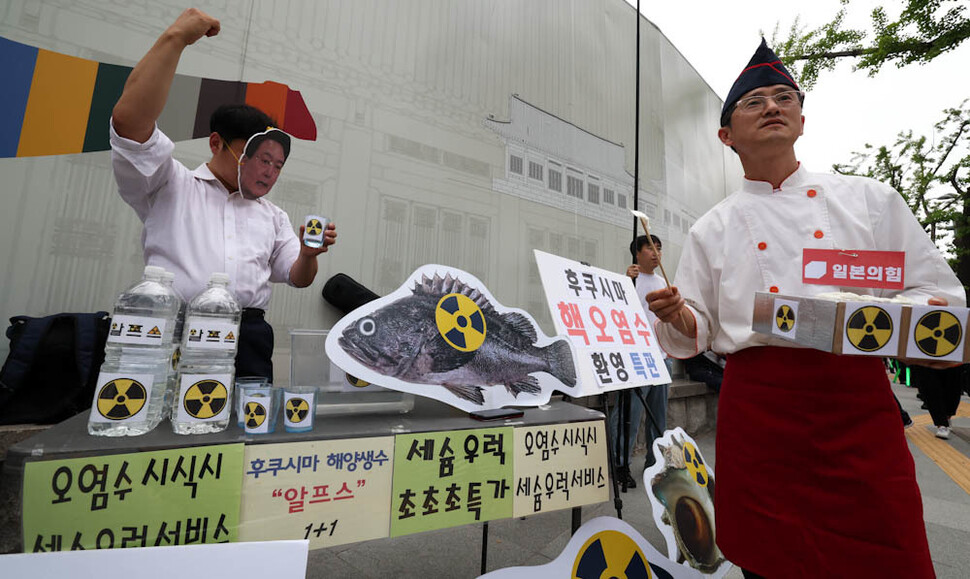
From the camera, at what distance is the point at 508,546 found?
2113 mm

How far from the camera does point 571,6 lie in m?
4.46

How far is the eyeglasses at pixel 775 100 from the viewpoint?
114 centimetres

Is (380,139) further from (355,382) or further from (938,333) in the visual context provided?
(938,333)

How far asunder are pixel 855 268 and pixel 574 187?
147 inches

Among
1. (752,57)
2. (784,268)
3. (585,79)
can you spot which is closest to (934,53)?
(585,79)

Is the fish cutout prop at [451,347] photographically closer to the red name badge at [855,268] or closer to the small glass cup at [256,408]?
the small glass cup at [256,408]

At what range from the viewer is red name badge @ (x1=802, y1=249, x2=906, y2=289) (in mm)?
849

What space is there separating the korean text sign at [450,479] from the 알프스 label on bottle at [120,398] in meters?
0.51

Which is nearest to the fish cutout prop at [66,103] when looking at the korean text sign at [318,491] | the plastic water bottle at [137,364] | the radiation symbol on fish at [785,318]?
the plastic water bottle at [137,364]

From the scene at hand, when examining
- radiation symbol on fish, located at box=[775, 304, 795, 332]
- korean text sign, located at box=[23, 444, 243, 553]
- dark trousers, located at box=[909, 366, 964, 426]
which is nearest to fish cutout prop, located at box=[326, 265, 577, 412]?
korean text sign, located at box=[23, 444, 243, 553]

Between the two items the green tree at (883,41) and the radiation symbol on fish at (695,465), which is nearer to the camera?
the radiation symbol on fish at (695,465)

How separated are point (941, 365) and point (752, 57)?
101cm

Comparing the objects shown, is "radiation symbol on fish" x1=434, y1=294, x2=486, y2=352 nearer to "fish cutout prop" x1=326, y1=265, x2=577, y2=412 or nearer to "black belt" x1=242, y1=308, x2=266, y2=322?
"fish cutout prop" x1=326, y1=265, x2=577, y2=412

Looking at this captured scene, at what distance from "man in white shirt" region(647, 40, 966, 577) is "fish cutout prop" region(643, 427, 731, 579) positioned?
1.36 feet
